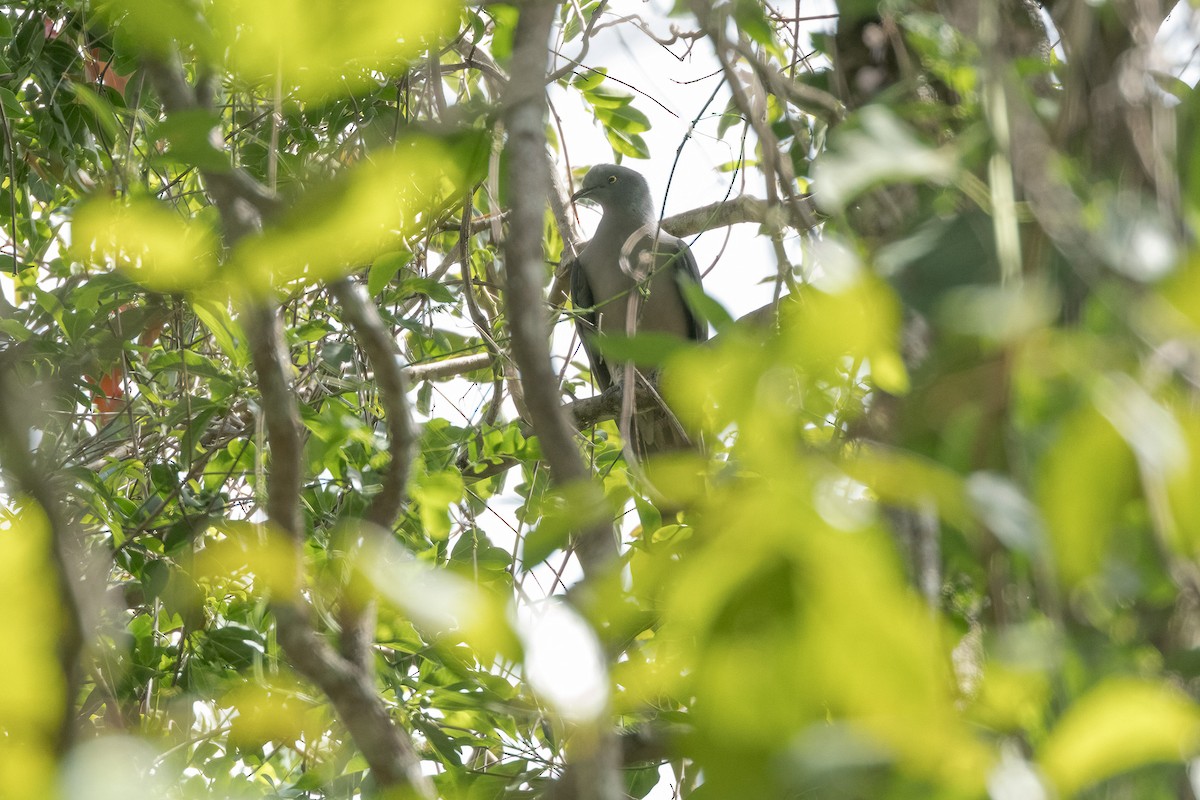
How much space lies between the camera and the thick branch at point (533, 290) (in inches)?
17.7

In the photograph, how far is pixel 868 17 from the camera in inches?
40.8

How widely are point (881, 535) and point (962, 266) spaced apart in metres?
0.19

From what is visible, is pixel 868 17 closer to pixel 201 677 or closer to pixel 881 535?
pixel 881 535

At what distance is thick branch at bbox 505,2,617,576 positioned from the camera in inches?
17.7

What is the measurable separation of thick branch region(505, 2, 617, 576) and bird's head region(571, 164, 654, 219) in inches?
→ 158

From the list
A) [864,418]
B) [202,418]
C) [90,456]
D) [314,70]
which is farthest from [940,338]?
[90,456]

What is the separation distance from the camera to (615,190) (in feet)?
15.0

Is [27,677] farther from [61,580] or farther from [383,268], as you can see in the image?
[383,268]

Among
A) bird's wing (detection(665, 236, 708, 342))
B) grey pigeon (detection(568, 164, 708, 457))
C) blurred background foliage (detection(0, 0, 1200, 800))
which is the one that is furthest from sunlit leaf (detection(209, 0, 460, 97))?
grey pigeon (detection(568, 164, 708, 457))

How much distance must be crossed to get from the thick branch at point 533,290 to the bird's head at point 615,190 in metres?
4.01

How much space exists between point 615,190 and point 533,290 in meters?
4.18

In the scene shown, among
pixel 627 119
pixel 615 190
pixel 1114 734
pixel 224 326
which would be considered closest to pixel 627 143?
pixel 627 119

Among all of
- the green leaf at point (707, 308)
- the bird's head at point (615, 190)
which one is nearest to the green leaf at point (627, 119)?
the green leaf at point (707, 308)

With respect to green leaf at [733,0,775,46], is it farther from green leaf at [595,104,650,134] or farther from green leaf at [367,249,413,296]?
green leaf at [595,104,650,134]
